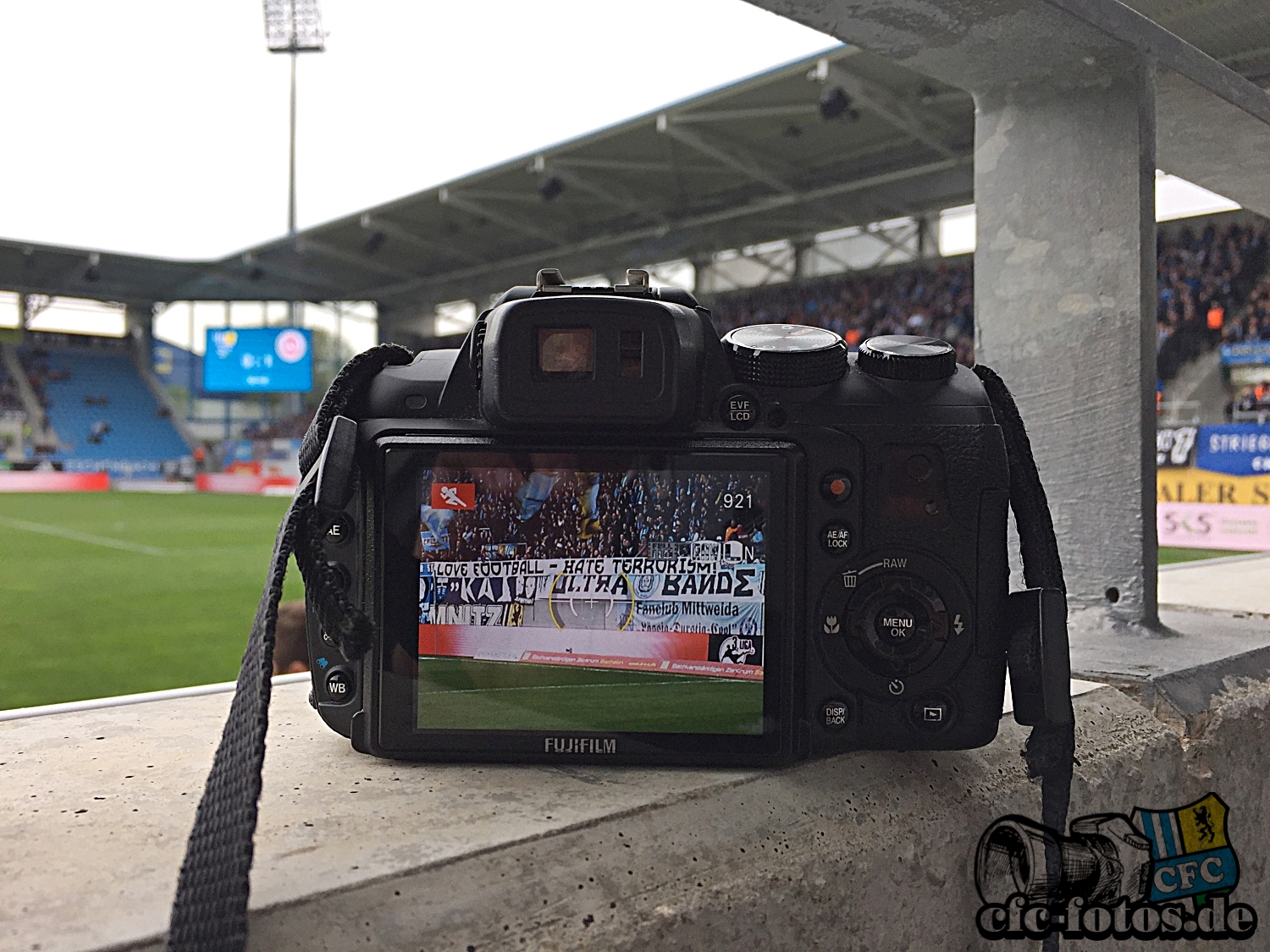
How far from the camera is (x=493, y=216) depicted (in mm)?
15008

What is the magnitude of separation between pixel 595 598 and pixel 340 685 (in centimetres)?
21

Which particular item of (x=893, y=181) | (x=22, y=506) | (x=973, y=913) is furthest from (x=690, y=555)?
(x=22, y=506)

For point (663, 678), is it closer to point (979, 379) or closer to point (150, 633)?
point (979, 379)

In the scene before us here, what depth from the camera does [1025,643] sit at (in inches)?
31.7

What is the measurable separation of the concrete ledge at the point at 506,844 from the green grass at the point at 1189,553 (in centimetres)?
550

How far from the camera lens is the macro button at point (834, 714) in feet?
2.60

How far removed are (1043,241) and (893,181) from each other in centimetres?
1185

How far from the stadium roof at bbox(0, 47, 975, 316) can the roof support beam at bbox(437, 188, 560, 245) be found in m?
0.02

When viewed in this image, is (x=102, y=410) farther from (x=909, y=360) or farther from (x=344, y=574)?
(x=909, y=360)

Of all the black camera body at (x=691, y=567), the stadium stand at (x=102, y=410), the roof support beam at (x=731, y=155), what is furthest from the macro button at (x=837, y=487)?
the stadium stand at (x=102, y=410)
